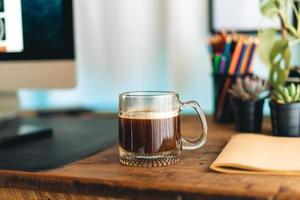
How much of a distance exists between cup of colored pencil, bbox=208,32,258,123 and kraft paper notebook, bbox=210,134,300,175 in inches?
9.9

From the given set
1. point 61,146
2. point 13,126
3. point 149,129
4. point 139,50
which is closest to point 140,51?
point 139,50

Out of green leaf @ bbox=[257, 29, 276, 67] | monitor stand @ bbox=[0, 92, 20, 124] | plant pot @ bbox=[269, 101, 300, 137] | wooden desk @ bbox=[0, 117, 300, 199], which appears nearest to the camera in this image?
wooden desk @ bbox=[0, 117, 300, 199]

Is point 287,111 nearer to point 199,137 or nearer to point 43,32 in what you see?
point 199,137

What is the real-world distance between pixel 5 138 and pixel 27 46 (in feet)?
0.64

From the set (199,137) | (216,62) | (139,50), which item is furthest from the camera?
(139,50)

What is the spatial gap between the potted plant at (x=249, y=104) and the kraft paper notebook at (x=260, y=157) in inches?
4.9

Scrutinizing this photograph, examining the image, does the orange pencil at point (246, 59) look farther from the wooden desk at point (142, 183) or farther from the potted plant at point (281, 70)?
the wooden desk at point (142, 183)

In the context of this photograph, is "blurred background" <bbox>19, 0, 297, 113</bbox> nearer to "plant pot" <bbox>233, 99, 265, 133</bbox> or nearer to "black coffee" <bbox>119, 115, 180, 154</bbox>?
"plant pot" <bbox>233, 99, 265, 133</bbox>

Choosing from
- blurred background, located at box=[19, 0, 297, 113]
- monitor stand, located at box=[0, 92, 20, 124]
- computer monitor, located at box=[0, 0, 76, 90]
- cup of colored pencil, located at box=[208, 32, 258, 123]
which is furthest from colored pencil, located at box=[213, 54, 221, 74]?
monitor stand, located at box=[0, 92, 20, 124]

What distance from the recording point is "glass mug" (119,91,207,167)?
636mm

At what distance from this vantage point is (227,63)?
3.29ft

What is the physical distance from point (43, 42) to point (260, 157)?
498 millimetres

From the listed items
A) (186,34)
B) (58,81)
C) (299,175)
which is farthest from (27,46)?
(299,175)

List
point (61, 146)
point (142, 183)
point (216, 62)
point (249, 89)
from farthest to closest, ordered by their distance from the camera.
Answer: point (216, 62), point (249, 89), point (61, 146), point (142, 183)
